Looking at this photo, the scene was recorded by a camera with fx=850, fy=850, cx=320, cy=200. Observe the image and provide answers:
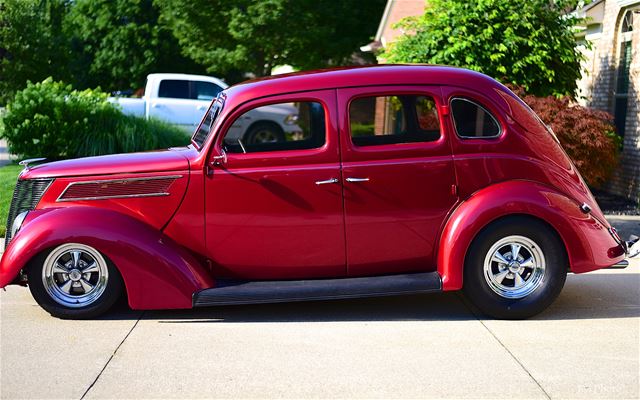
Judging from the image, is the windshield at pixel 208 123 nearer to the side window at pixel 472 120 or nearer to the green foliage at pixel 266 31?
the side window at pixel 472 120

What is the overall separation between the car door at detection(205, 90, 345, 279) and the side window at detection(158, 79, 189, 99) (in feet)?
44.9

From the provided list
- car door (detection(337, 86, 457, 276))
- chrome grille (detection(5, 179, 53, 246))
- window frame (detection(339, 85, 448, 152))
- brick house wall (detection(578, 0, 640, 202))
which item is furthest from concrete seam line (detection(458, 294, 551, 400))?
brick house wall (detection(578, 0, 640, 202))

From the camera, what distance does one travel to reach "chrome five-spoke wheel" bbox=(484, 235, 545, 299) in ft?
21.0

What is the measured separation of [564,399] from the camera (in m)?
4.80

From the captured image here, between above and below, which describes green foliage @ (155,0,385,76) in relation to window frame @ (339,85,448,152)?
above

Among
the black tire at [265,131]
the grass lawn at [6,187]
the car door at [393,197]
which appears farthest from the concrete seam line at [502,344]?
the black tire at [265,131]

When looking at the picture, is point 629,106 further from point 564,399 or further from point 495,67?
point 564,399

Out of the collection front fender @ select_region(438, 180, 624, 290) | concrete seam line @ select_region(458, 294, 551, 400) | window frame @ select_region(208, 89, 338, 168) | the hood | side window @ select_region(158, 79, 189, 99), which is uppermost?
window frame @ select_region(208, 89, 338, 168)

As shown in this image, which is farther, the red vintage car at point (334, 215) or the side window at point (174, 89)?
the side window at point (174, 89)

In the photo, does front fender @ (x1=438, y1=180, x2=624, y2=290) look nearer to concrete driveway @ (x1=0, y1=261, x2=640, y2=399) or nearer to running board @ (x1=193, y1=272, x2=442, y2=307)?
running board @ (x1=193, y1=272, x2=442, y2=307)

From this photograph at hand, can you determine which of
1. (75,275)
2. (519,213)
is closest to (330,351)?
(519,213)

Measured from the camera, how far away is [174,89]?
19797 mm

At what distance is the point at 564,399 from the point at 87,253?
11.5 feet

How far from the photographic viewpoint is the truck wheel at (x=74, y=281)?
624 centimetres
